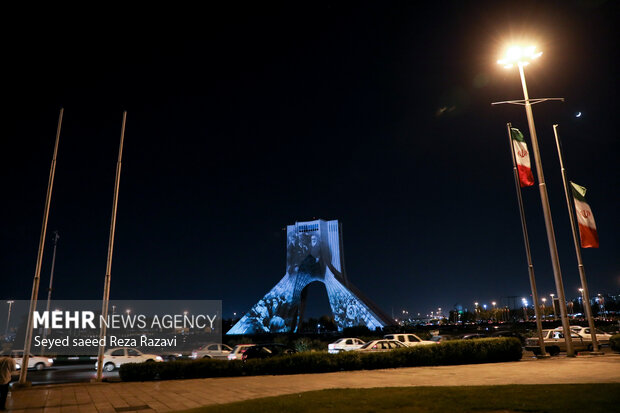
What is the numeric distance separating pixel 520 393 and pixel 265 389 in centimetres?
616

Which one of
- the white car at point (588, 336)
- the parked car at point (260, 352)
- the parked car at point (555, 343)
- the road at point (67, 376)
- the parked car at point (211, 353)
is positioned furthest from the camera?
the parked car at point (211, 353)

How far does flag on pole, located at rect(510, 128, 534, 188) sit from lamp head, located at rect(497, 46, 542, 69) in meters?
2.60

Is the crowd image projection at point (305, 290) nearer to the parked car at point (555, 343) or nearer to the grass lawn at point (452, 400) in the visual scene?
the parked car at point (555, 343)

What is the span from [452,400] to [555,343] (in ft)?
52.2

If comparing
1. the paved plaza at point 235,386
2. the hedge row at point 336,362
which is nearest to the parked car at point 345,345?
the hedge row at point 336,362

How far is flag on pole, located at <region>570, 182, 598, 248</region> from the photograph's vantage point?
58.9ft

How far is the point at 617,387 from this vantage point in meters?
8.18

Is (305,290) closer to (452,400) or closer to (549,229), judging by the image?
(549,229)

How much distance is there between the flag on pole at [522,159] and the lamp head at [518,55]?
102 inches

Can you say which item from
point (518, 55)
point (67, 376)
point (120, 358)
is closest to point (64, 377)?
point (67, 376)

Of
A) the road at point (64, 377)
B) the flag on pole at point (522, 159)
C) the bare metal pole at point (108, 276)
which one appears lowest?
the road at point (64, 377)

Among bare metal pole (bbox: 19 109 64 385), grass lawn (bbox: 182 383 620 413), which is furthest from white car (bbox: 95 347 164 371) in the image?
grass lawn (bbox: 182 383 620 413)

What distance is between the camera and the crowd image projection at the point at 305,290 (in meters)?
53.3

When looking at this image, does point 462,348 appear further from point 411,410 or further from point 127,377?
point 127,377
